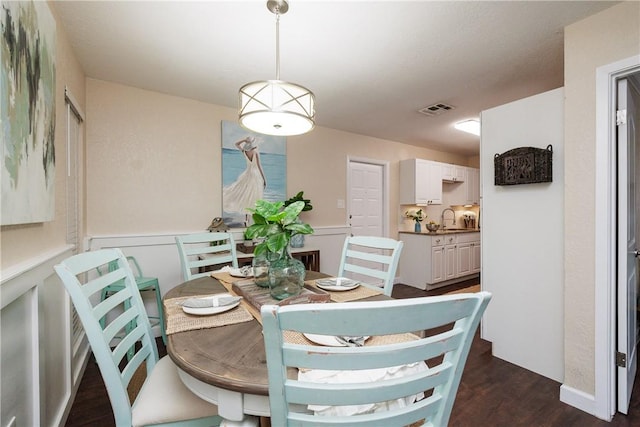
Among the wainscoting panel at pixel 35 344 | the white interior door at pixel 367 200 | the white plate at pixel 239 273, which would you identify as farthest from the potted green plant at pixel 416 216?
the wainscoting panel at pixel 35 344

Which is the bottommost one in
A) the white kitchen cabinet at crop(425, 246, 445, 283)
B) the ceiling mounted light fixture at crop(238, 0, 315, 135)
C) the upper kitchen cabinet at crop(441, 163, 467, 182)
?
the white kitchen cabinet at crop(425, 246, 445, 283)

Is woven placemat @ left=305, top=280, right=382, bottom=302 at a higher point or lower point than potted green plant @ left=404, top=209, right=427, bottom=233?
lower

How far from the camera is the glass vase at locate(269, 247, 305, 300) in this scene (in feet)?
4.48

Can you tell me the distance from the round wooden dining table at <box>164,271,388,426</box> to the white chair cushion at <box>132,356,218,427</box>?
0.21 m

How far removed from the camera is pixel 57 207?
5.48ft

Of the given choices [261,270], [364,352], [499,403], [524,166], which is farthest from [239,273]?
[524,166]

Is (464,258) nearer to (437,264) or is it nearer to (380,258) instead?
(437,264)

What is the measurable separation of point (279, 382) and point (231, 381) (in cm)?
27

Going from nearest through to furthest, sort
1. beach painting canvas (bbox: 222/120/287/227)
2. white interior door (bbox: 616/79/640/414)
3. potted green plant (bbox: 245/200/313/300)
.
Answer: potted green plant (bbox: 245/200/313/300), white interior door (bbox: 616/79/640/414), beach painting canvas (bbox: 222/120/287/227)

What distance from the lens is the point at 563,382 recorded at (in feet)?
6.10

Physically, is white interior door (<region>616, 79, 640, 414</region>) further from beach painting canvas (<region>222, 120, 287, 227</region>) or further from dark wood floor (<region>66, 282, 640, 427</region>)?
Answer: beach painting canvas (<region>222, 120, 287, 227</region>)

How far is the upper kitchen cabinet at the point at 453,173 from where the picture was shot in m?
5.17

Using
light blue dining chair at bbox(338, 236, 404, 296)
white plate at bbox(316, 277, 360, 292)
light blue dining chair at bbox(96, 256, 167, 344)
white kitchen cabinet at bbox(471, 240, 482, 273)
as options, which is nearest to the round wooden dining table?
white plate at bbox(316, 277, 360, 292)

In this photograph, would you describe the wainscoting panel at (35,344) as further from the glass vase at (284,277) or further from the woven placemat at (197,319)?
the glass vase at (284,277)
